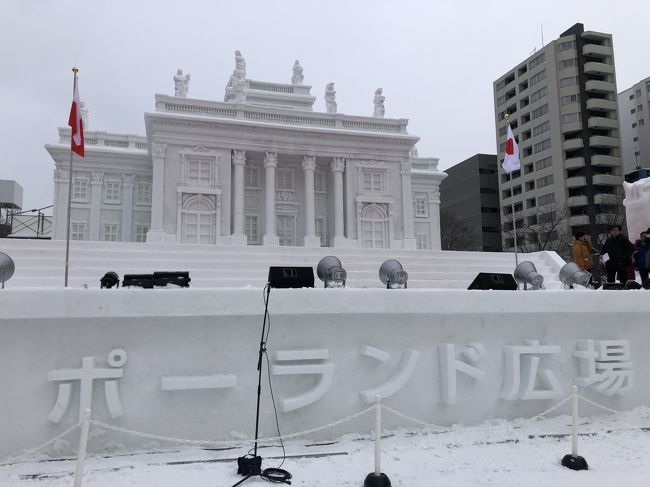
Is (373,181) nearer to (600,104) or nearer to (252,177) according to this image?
(252,177)

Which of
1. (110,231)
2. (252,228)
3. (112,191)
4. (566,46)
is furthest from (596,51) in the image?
(110,231)

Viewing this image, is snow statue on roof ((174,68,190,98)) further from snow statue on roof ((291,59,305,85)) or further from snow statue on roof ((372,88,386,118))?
snow statue on roof ((372,88,386,118))

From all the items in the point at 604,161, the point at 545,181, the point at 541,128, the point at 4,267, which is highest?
the point at 541,128

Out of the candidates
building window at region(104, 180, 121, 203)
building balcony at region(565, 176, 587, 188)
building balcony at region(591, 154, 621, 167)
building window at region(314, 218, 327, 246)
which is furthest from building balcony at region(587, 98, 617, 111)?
building window at region(104, 180, 121, 203)

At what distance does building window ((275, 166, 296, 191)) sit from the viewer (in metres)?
32.7

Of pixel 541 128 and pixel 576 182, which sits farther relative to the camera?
pixel 541 128

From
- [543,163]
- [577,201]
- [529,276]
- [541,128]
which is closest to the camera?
[529,276]

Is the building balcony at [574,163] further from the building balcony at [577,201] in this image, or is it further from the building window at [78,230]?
the building window at [78,230]

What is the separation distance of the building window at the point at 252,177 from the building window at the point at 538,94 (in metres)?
45.4

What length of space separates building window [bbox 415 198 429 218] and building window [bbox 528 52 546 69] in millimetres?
36575

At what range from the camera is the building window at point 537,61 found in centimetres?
6246

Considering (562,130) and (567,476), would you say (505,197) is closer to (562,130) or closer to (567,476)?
(562,130)

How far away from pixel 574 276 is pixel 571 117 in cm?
5847

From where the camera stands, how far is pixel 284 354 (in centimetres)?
585
